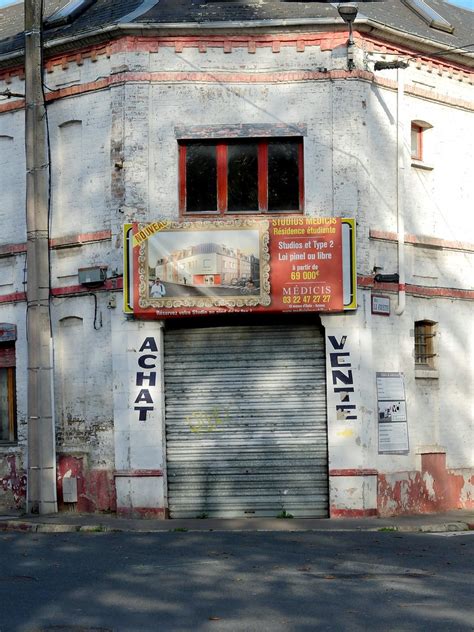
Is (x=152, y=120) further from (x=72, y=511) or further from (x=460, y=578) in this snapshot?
(x=460, y=578)

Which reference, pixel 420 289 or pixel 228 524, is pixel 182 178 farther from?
pixel 228 524

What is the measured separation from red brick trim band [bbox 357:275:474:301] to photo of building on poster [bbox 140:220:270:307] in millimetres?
1738

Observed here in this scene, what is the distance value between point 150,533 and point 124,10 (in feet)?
30.5

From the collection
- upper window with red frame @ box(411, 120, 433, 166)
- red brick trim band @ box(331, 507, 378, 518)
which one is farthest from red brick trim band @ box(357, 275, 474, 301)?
red brick trim band @ box(331, 507, 378, 518)

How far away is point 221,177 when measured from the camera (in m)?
20.8

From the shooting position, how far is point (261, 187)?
20.7m

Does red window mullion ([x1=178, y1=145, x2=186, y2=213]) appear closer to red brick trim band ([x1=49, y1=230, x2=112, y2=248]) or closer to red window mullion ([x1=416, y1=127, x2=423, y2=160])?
red brick trim band ([x1=49, y1=230, x2=112, y2=248])

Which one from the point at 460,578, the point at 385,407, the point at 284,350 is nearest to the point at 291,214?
the point at 284,350

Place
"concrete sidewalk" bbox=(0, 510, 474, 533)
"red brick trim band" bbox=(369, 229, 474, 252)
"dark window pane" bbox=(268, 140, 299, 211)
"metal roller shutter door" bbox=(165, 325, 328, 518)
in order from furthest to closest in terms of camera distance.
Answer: "red brick trim band" bbox=(369, 229, 474, 252) < "dark window pane" bbox=(268, 140, 299, 211) < "metal roller shutter door" bbox=(165, 325, 328, 518) < "concrete sidewalk" bbox=(0, 510, 474, 533)

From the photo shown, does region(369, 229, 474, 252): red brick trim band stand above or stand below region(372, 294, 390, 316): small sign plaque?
above

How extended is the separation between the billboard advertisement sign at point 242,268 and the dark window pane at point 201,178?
0.67m

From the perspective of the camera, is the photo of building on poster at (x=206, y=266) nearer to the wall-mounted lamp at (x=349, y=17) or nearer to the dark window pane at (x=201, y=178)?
the dark window pane at (x=201, y=178)

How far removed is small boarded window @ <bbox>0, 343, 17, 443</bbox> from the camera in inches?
880

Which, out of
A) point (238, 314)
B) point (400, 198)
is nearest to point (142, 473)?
point (238, 314)
